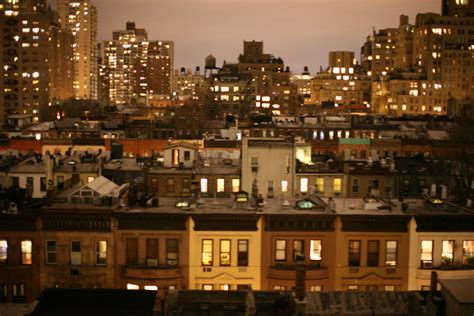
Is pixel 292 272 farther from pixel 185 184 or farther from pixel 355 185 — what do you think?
pixel 355 185

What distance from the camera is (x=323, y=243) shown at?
39.8m

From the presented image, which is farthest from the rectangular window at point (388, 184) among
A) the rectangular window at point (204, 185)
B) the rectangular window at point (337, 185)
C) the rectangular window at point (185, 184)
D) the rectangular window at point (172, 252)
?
the rectangular window at point (172, 252)

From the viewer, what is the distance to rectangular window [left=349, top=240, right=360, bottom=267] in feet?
131

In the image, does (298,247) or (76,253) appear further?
(298,247)

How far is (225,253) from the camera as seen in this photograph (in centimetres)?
3972

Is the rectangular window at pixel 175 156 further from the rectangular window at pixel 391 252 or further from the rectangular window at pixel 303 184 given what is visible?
the rectangular window at pixel 391 252

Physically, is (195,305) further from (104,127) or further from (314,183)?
(104,127)

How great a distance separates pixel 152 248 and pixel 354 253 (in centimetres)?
1102

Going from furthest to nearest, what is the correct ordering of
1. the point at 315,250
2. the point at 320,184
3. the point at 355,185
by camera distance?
1. the point at 355,185
2. the point at 320,184
3. the point at 315,250

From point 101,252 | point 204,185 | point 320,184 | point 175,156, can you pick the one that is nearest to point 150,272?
point 101,252

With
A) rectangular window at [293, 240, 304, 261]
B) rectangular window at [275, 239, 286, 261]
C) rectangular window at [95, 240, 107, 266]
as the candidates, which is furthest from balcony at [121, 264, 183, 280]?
rectangular window at [293, 240, 304, 261]

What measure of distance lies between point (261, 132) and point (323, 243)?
62556 millimetres

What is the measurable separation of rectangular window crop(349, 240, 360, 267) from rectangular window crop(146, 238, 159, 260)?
1058 centimetres

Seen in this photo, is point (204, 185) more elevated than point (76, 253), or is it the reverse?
point (204, 185)
